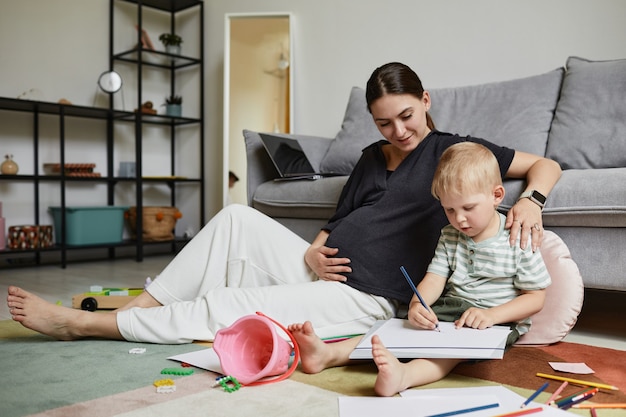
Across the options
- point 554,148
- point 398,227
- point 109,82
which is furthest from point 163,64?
point 398,227

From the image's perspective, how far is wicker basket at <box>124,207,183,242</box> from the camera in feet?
12.9

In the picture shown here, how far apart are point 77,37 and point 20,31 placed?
37 cm

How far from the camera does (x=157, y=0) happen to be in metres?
4.13

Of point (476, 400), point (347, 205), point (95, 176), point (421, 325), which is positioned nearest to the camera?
point (476, 400)

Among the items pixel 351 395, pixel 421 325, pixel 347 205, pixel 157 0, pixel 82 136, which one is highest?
pixel 157 0

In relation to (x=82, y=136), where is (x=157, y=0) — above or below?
above

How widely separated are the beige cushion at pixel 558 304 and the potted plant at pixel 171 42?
3.34 meters

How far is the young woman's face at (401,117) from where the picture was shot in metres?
1.49

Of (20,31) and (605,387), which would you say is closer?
(605,387)

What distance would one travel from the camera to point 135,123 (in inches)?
155

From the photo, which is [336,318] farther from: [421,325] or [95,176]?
[95,176]

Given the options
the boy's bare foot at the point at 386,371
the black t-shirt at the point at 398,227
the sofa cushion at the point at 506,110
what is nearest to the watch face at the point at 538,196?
the black t-shirt at the point at 398,227

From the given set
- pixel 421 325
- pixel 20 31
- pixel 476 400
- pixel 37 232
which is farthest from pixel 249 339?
pixel 20 31

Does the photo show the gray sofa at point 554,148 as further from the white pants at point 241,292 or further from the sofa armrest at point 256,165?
the white pants at point 241,292
